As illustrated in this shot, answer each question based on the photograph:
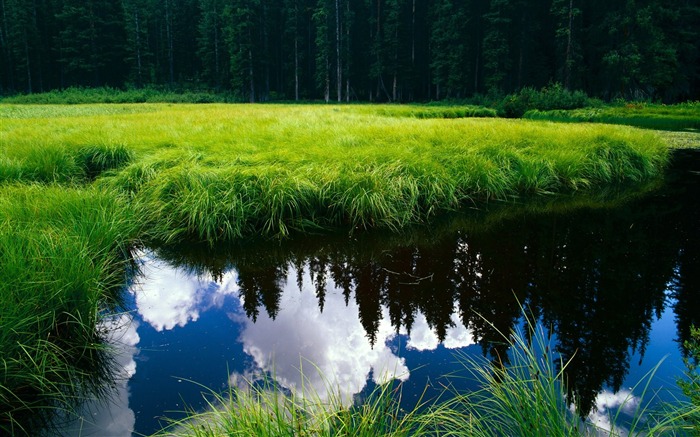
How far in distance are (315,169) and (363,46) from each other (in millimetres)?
41292

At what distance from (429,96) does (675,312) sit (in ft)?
133

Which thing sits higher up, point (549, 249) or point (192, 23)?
point (192, 23)

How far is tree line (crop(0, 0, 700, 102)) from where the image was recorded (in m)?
29.7

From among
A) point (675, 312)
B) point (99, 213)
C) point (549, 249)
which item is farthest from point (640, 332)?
point (99, 213)

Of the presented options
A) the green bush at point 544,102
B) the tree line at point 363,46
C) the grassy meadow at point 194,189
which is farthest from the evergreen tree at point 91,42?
the green bush at point 544,102

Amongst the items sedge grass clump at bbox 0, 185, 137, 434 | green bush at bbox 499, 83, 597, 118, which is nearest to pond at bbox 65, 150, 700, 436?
sedge grass clump at bbox 0, 185, 137, 434

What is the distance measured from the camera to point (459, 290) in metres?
3.95

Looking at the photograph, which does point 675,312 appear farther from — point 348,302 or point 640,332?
point 348,302

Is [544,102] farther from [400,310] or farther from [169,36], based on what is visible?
[169,36]

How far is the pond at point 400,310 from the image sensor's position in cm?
270

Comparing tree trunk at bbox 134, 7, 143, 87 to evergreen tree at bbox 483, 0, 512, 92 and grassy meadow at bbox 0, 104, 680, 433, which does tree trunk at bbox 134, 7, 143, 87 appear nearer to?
evergreen tree at bbox 483, 0, 512, 92

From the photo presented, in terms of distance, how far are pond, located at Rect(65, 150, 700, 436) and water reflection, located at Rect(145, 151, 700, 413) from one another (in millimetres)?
15

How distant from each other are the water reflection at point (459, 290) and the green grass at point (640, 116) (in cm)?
1445

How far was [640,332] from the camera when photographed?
10.6ft
